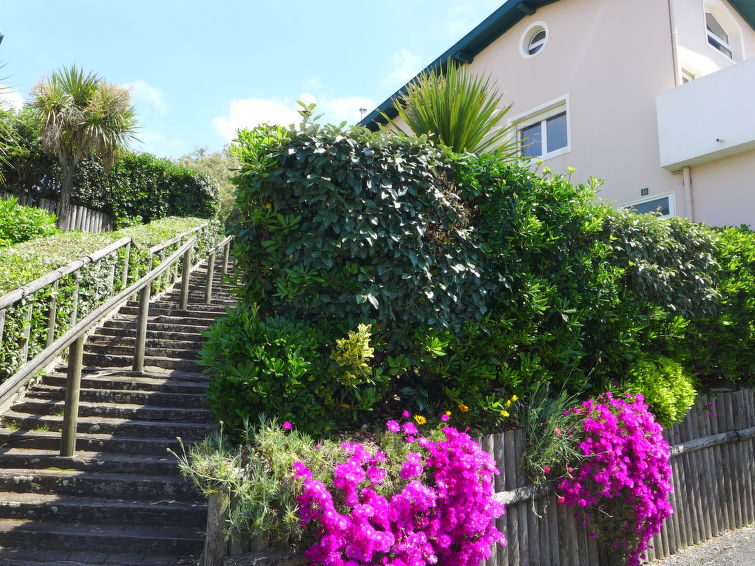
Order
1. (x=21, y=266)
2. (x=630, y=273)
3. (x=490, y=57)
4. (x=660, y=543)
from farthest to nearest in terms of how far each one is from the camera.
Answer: (x=490, y=57) < (x=21, y=266) < (x=630, y=273) < (x=660, y=543)

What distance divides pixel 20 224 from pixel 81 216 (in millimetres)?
5481

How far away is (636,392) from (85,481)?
464 centimetres

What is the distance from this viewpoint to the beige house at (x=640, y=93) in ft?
27.3

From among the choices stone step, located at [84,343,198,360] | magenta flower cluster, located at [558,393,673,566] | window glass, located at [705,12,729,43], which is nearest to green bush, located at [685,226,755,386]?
magenta flower cluster, located at [558,393,673,566]

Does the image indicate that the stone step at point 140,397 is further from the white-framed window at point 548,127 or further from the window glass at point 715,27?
the window glass at point 715,27

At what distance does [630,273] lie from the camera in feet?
16.2

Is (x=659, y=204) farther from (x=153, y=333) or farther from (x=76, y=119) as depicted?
(x=76, y=119)

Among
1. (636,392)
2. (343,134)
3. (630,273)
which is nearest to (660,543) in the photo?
(636,392)

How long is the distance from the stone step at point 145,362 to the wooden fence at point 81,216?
861 cm

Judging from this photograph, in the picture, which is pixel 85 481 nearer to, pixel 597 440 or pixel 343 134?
pixel 343 134

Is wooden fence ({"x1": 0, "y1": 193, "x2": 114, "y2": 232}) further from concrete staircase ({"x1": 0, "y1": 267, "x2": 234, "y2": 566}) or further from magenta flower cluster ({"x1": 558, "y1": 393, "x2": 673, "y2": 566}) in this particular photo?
magenta flower cluster ({"x1": 558, "y1": 393, "x2": 673, "y2": 566})

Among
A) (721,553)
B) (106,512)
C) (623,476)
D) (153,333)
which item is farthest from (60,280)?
(721,553)

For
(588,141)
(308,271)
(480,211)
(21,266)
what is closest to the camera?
(308,271)

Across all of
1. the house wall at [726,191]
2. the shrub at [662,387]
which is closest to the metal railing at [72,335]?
the shrub at [662,387]
